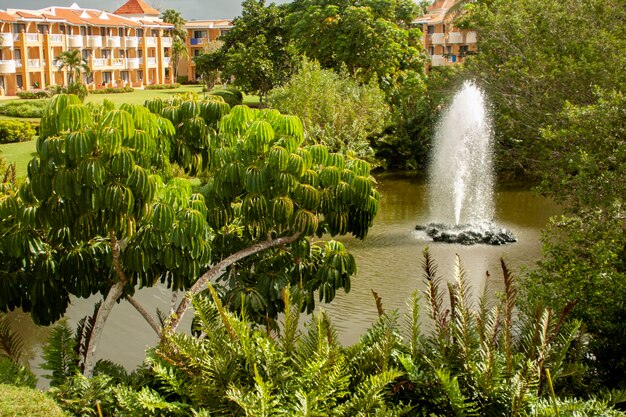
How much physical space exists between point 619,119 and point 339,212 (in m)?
4.54

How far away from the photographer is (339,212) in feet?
30.4

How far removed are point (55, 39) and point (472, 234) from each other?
4354 cm

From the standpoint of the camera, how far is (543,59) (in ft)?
62.7

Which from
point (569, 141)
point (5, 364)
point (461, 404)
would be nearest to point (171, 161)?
point (5, 364)

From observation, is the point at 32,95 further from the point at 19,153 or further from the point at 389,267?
the point at 389,267

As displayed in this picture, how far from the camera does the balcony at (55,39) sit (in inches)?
2078

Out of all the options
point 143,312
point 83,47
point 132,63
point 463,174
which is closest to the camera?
point 143,312

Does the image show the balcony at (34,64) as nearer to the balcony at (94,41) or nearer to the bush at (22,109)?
the balcony at (94,41)

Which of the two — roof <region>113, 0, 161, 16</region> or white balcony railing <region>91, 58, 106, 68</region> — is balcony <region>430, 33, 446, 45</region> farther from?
roof <region>113, 0, 161, 16</region>

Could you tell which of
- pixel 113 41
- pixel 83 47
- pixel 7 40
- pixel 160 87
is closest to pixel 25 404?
pixel 7 40

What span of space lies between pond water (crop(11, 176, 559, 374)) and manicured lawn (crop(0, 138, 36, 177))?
42.0 ft

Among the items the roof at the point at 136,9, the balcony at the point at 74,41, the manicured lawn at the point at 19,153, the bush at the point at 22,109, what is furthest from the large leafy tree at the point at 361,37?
the roof at the point at 136,9

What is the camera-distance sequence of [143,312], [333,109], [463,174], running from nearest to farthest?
[143,312]
[463,174]
[333,109]

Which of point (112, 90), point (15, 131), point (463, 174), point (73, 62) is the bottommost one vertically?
point (463, 174)
